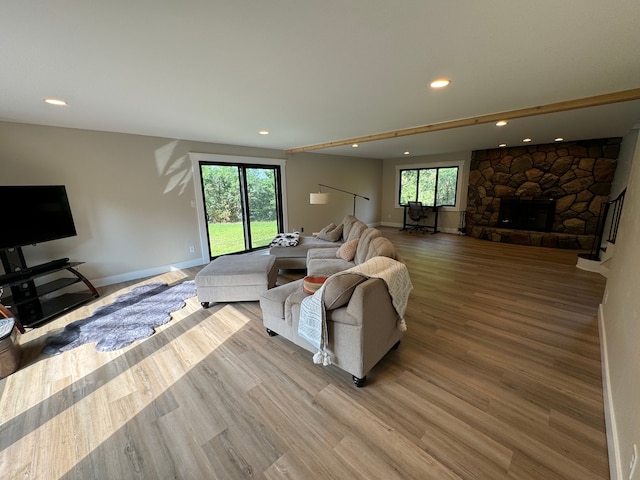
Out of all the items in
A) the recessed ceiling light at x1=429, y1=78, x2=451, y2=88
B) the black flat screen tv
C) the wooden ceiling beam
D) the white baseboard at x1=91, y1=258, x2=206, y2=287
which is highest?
the recessed ceiling light at x1=429, y1=78, x2=451, y2=88

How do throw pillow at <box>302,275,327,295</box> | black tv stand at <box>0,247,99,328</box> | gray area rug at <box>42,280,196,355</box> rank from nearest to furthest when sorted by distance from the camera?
throw pillow at <box>302,275,327,295</box> → gray area rug at <box>42,280,196,355</box> → black tv stand at <box>0,247,99,328</box>

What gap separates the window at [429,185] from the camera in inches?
293

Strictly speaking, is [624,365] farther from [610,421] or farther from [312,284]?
[312,284]

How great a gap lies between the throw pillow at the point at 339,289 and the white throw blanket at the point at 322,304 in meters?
0.05

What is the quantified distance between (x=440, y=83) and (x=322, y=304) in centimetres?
207

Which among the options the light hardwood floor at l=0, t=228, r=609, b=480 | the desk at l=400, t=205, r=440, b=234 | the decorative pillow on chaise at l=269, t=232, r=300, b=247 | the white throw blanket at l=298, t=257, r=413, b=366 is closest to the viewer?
the light hardwood floor at l=0, t=228, r=609, b=480

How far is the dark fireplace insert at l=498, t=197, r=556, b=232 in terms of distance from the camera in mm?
5852

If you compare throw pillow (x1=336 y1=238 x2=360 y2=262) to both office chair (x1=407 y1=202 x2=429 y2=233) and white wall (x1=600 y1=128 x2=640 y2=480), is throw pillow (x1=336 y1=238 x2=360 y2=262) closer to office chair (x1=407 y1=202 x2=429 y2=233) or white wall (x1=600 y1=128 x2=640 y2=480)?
white wall (x1=600 y1=128 x2=640 y2=480)

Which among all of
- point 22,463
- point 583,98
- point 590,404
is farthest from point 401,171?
point 22,463

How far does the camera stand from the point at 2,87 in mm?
1994

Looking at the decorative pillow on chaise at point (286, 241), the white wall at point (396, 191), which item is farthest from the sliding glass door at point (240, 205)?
the white wall at point (396, 191)

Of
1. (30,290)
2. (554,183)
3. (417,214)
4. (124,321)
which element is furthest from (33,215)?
(554,183)

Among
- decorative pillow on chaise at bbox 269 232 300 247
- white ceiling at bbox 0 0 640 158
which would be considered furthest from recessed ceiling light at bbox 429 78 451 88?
decorative pillow on chaise at bbox 269 232 300 247

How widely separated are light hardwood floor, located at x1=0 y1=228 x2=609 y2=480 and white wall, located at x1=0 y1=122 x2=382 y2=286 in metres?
1.28
